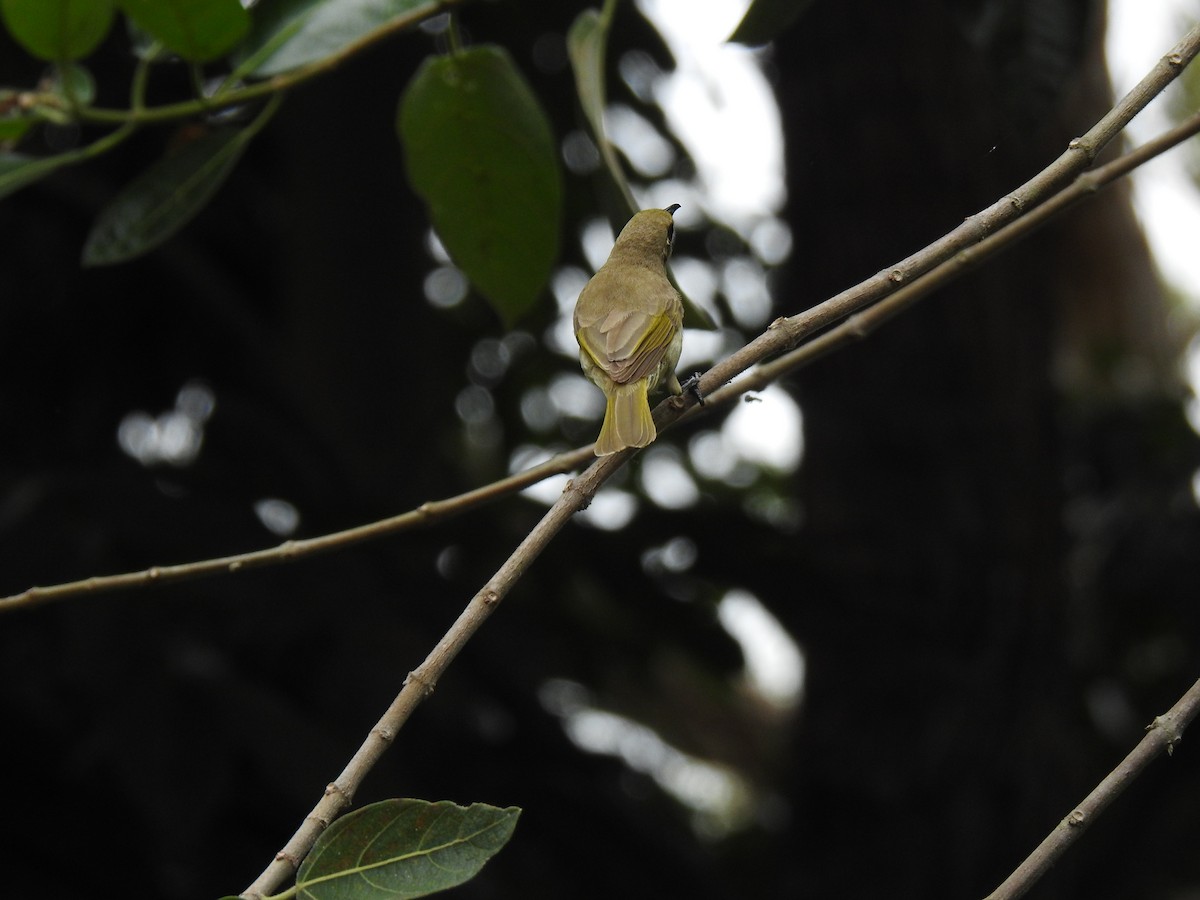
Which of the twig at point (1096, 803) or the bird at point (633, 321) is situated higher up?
the bird at point (633, 321)

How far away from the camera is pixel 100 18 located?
6.15 ft

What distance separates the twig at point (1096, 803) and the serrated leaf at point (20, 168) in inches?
67.4

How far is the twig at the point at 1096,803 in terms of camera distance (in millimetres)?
1068

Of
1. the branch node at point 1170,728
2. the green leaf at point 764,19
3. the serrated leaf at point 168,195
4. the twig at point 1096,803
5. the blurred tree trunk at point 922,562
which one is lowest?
the blurred tree trunk at point 922,562

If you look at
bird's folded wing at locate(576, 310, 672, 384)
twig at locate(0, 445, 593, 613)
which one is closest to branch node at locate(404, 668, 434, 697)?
twig at locate(0, 445, 593, 613)

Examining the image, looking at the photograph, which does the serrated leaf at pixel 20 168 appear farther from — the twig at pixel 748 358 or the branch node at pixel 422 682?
the branch node at pixel 422 682

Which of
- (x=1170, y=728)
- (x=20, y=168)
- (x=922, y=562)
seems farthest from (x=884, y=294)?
(x=922, y=562)

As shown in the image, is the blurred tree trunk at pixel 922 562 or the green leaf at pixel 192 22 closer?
the green leaf at pixel 192 22

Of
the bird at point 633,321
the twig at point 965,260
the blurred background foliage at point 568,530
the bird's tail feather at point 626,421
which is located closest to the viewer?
the twig at point 965,260

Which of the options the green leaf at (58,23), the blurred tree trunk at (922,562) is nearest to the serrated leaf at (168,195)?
the green leaf at (58,23)

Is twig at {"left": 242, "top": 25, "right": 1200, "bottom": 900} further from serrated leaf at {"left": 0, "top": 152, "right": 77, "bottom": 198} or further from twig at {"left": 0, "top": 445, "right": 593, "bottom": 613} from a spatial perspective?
serrated leaf at {"left": 0, "top": 152, "right": 77, "bottom": 198}

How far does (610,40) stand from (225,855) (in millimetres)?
2640

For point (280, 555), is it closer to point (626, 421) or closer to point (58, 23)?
point (626, 421)

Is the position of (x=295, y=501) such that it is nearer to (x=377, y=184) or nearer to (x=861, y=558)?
(x=377, y=184)
